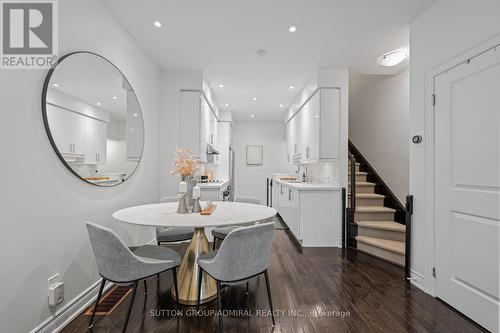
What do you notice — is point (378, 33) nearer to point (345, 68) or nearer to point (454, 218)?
point (345, 68)

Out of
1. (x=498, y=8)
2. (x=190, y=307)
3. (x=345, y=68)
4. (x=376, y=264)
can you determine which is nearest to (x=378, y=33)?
(x=345, y=68)

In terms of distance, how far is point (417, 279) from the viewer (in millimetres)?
2344

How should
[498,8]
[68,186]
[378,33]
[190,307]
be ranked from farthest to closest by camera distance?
[378,33], [190,307], [68,186], [498,8]

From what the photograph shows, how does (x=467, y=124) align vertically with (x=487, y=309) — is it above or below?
above

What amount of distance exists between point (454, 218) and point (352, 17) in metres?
2.17

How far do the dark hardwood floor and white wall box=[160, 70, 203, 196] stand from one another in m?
1.51

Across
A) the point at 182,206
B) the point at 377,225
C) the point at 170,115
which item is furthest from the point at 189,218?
the point at 377,225

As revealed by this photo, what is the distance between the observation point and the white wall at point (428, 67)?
6.09ft

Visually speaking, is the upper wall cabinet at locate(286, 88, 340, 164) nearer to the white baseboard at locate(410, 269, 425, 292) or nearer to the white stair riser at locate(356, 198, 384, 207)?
the white stair riser at locate(356, 198, 384, 207)

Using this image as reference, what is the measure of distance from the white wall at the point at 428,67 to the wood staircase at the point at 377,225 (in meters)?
0.52

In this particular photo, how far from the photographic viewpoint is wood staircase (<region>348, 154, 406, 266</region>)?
9.71 ft

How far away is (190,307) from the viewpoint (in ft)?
6.32

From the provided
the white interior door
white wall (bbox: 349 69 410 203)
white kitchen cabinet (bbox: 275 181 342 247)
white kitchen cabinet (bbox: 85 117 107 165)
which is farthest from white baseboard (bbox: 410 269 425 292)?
white kitchen cabinet (bbox: 85 117 107 165)

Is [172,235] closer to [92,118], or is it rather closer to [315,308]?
[92,118]
